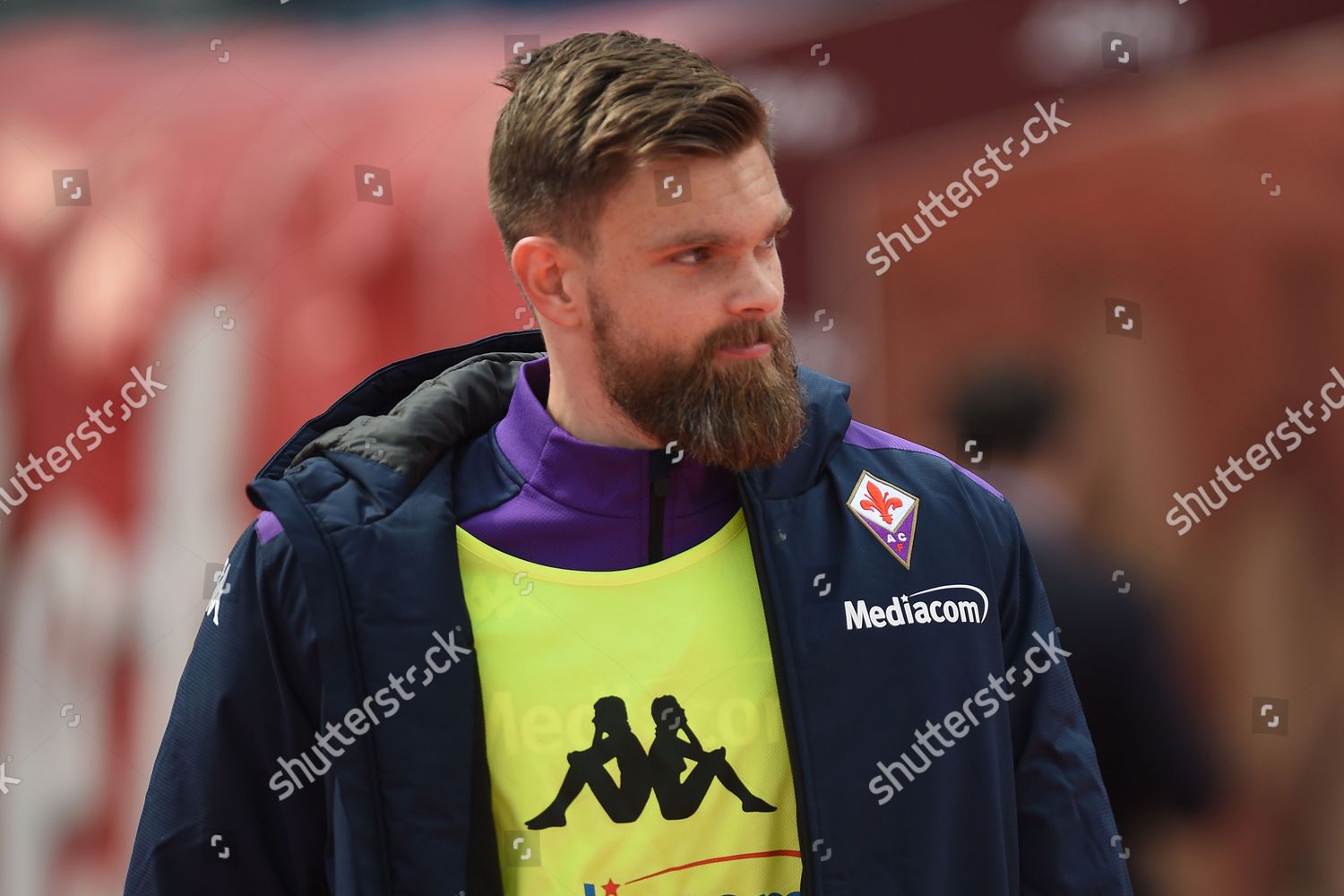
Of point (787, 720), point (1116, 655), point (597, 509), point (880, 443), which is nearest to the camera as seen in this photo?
point (787, 720)

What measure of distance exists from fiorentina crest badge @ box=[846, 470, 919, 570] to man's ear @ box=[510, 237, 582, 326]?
14.9 inches

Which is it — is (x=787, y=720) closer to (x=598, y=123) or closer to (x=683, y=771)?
(x=683, y=771)

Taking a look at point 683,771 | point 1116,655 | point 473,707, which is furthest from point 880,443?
point 1116,655

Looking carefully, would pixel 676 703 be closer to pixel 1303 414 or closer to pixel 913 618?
pixel 913 618

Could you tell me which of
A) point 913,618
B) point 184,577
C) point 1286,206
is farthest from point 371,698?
point 1286,206

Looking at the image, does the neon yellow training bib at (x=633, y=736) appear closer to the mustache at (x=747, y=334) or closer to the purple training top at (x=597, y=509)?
the purple training top at (x=597, y=509)

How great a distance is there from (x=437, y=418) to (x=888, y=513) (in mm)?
533

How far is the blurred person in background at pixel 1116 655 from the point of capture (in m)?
2.45

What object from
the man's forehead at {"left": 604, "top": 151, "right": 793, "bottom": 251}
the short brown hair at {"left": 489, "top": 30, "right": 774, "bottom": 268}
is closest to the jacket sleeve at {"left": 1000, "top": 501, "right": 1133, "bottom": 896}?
the man's forehead at {"left": 604, "top": 151, "right": 793, "bottom": 251}

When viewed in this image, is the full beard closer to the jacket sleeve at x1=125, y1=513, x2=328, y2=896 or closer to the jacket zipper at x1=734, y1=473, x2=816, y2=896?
the jacket zipper at x1=734, y1=473, x2=816, y2=896

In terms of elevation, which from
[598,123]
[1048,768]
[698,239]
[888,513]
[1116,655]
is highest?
[598,123]

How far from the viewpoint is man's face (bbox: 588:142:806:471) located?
142 centimetres

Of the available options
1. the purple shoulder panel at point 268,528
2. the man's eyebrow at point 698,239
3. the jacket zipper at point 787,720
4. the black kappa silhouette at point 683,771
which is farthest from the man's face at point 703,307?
the purple shoulder panel at point 268,528

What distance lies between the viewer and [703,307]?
4.71 ft
